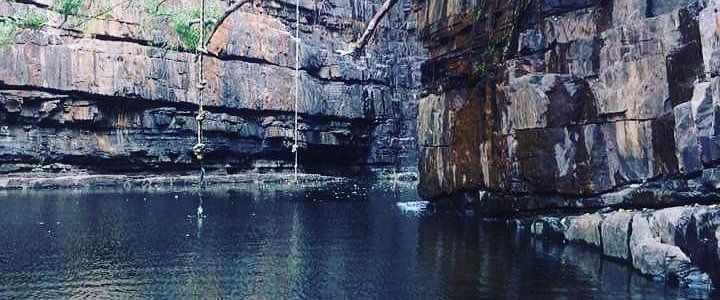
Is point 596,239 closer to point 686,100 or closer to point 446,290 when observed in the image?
point 686,100

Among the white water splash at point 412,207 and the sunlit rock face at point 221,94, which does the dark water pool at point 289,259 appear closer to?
the white water splash at point 412,207

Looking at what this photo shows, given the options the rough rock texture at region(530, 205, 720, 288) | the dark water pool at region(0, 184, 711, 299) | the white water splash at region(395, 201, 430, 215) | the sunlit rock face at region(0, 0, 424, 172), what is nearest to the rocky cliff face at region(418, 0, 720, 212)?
the white water splash at region(395, 201, 430, 215)

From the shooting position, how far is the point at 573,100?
22953mm

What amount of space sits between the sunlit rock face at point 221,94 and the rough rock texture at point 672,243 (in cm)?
3467

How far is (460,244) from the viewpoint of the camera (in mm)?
20359

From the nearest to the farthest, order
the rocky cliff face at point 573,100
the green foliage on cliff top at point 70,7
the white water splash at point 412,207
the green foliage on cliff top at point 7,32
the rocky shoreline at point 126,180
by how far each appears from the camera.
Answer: the rocky cliff face at point 573,100 → the green foliage on cliff top at point 70,7 → the green foliage on cliff top at point 7,32 → the white water splash at point 412,207 → the rocky shoreline at point 126,180

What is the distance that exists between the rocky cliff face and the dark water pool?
8.05 feet

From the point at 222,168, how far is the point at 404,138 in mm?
19277

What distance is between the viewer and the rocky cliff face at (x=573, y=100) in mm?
18484

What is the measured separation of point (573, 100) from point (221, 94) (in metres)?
38.1

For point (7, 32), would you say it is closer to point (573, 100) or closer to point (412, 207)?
point (412, 207)

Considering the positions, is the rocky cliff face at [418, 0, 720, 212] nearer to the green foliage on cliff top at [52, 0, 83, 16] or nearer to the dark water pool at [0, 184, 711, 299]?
the dark water pool at [0, 184, 711, 299]

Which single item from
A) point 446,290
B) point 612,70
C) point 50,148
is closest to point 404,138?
point 50,148

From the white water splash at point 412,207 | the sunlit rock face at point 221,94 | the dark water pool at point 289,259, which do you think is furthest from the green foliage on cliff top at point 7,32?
the white water splash at point 412,207
